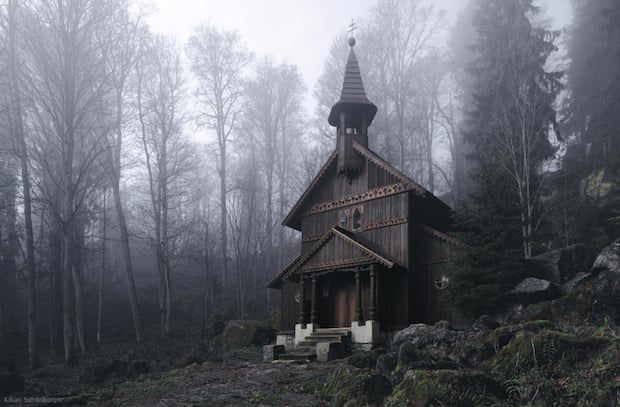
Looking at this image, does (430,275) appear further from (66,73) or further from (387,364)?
(66,73)

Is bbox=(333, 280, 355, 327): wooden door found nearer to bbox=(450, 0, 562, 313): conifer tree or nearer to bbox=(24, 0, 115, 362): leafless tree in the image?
bbox=(450, 0, 562, 313): conifer tree

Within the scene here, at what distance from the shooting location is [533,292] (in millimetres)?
16188

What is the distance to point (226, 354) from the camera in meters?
21.9

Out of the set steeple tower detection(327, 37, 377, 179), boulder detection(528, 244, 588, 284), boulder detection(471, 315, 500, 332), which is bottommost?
boulder detection(471, 315, 500, 332)

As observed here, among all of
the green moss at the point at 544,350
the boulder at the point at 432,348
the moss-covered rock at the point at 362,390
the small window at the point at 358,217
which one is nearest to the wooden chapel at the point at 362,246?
the small window at the point at 358,217

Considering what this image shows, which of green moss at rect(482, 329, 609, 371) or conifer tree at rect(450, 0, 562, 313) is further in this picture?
conifer tree at rect(450, 0, 562, 313)

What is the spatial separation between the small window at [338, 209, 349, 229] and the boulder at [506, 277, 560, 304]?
28.2ft

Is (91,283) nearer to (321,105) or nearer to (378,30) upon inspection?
(321,105)

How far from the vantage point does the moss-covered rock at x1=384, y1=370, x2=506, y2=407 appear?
24.8ft

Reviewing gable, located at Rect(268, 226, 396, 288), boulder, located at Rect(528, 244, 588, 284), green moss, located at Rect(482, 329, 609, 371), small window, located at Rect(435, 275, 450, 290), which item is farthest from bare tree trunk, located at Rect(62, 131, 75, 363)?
boulder, located at Rect(528, 244, 588, 284)

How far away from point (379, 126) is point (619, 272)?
2425cm

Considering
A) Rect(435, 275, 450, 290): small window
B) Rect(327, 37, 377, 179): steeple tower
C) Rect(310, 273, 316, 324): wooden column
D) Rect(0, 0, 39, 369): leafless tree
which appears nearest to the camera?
Rect(435, 275, 450, 290): small window

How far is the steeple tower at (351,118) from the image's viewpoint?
23328mm

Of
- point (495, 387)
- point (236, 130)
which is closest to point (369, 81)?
point (236, 130)
